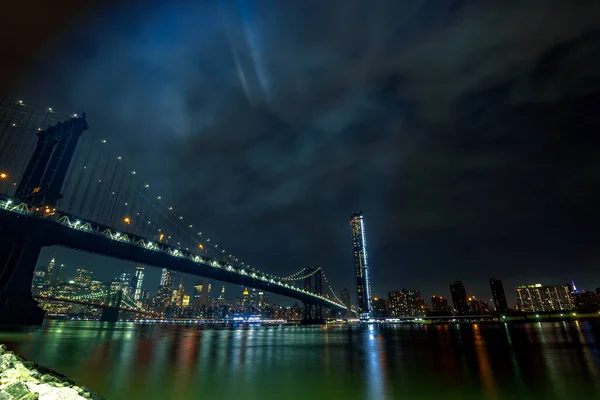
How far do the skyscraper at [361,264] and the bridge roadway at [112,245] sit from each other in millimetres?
92353

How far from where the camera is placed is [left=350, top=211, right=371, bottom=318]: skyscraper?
168 metres

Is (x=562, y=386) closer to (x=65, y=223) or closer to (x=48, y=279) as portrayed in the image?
(x=65, y=223)

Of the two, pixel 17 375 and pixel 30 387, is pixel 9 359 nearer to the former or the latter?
pixel 17 375

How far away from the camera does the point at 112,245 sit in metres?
52.2

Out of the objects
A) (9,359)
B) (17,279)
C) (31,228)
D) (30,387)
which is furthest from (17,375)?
(31,228)

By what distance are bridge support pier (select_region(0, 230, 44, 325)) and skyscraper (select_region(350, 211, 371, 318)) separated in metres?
150

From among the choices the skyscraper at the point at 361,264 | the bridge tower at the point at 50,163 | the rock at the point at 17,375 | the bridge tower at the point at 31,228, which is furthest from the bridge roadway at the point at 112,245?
the skyscraper at the point at 361,264

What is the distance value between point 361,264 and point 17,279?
161 meters

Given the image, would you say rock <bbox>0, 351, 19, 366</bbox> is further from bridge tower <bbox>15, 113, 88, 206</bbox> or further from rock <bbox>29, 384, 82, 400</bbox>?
bridge tower <bbox>15, 113, 88, 206</bbox>

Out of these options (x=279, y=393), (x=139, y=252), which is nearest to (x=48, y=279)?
(x=139, y=252)

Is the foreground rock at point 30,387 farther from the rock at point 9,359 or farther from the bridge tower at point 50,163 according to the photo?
the bridge tower at point 50,163

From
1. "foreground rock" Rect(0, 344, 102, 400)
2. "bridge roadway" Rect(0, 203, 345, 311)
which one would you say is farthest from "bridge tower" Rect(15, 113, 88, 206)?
"foreground rock" Rect(0, 344, 102, 400)

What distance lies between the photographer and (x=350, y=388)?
938 centimetres

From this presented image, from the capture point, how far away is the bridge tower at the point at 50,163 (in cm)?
4081
